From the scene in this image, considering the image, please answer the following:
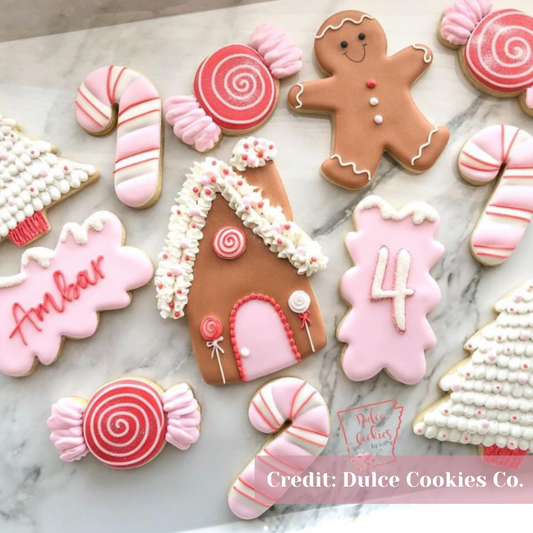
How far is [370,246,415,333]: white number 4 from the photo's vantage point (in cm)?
141

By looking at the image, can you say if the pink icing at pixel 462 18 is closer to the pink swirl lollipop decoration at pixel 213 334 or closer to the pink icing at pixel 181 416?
the pink swirl lollipop decoration at pixel 213 334

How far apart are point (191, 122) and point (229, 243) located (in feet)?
1.10

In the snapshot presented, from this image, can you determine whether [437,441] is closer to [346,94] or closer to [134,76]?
[346,94]

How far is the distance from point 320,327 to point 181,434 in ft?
1.45

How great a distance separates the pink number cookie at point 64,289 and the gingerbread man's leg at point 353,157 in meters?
0.55

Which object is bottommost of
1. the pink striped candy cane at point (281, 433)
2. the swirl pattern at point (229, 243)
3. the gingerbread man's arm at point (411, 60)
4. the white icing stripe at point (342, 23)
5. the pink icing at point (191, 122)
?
the pink striped candy cane at point (281, 433)

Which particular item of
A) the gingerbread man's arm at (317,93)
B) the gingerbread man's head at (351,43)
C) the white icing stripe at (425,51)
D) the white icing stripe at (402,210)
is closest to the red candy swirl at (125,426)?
the white icing stripe at (402,210)

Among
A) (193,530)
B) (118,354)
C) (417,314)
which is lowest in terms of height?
(193,530)

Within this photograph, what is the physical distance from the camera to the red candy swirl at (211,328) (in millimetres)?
1384

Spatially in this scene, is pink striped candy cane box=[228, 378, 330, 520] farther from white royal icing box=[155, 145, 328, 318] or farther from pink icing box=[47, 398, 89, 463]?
pink icing box=[47, 398, 89, 463]

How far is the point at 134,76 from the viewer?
4.74ft

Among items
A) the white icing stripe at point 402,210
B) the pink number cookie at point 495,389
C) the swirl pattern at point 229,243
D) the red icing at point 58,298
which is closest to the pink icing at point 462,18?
the white icing stripe at point 402,210

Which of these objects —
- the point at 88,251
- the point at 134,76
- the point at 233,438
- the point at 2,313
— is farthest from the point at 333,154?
the point at 2,313

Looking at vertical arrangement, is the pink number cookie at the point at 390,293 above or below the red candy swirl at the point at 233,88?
below
